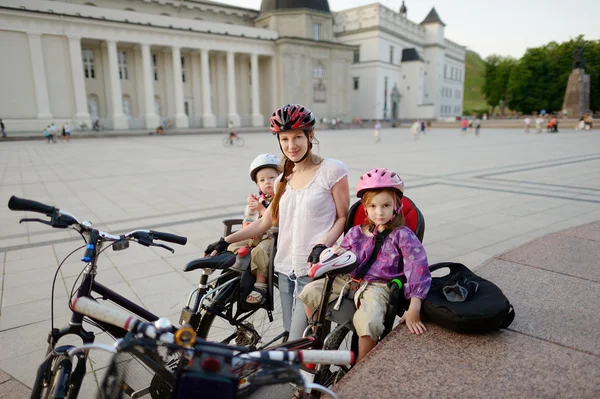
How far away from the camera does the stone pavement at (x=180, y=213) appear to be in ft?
12.9

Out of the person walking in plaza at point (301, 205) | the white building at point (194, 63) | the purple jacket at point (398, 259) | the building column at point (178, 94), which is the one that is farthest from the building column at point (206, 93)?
the purple jacket at point (398, 259)

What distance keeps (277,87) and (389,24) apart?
25.3 metres

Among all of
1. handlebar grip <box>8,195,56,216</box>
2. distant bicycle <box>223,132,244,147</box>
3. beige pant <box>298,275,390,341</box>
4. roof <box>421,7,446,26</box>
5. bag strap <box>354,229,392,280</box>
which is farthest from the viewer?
roof <box>421,7,446,26</box>

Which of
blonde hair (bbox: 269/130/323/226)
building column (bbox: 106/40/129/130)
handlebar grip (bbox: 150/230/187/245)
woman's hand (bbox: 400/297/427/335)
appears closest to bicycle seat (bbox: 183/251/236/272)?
handlebar grip (bbox: 150/230/187/245)

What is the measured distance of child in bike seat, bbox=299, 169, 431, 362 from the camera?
7.45 feet

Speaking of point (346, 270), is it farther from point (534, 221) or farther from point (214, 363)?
point (534, 221)

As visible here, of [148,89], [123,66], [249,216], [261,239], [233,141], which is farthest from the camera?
[123,66]

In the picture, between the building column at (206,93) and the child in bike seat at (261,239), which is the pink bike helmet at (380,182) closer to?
the child in bike seat at (261,239)

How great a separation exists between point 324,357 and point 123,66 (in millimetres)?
50999

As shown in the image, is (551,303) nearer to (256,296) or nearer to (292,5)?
(256,296)

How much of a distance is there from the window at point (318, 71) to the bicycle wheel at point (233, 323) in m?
55.1

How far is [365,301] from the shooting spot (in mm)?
2293

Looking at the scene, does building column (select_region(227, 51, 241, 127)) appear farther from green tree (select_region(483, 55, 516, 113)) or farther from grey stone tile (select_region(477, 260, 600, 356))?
green tree (select_region(483, 55, 516, 113))

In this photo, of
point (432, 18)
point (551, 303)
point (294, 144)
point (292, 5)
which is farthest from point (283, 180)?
point (432, 18)
